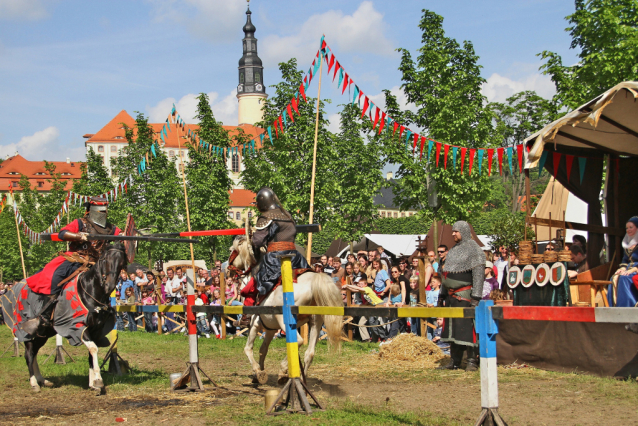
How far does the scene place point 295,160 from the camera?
22938 millimetres

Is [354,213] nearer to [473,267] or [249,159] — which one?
[249,159]

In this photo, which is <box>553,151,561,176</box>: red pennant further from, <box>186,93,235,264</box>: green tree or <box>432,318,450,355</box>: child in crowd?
<box>186,93,235,264</box>: green tree

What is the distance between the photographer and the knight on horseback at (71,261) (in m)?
7.59

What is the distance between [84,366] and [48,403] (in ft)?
9.33

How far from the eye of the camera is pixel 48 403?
6695 mm

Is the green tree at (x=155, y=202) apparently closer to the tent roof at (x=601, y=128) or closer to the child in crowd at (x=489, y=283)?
the child in crowd at (x=489, y=283)

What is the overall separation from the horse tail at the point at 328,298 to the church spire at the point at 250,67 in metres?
110

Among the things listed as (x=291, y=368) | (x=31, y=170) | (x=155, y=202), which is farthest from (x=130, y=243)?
(x=31, y=170)

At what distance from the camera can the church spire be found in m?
112

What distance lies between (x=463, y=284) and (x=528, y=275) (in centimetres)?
165

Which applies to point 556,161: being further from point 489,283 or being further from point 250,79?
point 250,79

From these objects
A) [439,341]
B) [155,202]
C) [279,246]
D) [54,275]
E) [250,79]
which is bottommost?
[439,341]

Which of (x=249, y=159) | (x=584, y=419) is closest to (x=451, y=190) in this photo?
(x=249, y=159)

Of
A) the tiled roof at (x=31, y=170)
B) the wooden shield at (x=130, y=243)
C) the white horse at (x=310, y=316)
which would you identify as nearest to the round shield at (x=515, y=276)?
the white horse at (x=310, y=316)
